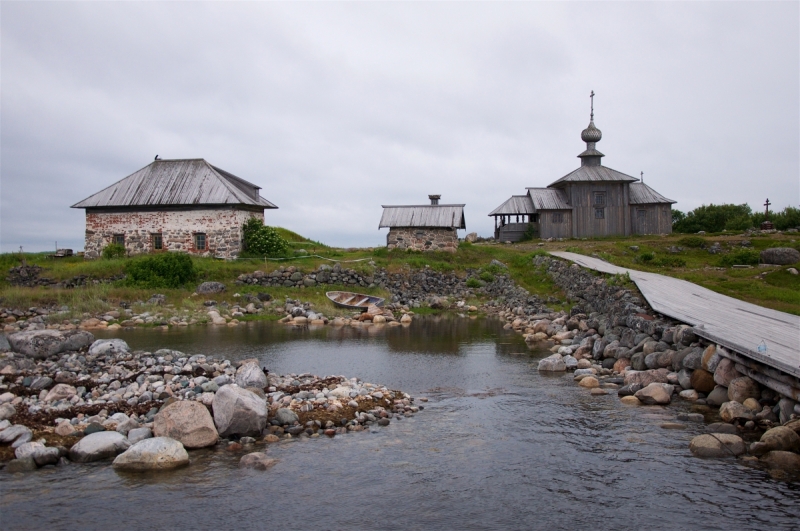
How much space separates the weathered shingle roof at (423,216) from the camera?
42188 mm

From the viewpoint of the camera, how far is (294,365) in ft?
61.8

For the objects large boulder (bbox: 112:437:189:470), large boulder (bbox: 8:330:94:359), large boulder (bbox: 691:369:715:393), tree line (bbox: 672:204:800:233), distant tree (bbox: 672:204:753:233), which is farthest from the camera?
distant tree (bbox: 672:204:753:233)

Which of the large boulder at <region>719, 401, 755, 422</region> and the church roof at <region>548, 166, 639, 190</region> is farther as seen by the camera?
the church roof at <region>548, 166, 639, 190</region>

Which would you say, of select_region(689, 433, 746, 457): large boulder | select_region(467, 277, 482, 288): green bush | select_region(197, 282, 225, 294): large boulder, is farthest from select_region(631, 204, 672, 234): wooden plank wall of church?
select_region(689, 433, 746, 457): large boulder

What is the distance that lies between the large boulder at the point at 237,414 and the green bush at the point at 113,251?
105ft

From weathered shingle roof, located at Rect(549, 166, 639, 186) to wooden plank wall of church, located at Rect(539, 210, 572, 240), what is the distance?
263 cm

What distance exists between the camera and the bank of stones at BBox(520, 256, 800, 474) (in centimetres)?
1060

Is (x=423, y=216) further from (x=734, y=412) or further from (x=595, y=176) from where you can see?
(x=734, y=412)

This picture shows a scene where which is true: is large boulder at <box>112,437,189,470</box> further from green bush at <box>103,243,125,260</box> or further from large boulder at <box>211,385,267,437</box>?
green bush at <box>103,243,125,260</box>

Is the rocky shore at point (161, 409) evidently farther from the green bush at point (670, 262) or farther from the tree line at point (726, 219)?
the tree line at point (726, 219)

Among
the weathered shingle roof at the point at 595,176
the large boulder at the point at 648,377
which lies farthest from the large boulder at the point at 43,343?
the weathered shingle roof at the point at 595,176

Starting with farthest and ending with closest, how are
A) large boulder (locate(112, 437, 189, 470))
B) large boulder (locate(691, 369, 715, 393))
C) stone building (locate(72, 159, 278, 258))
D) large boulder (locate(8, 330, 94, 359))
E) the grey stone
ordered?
stone building (locate(72, 159, 278, 258)), large boulder (locate(8, 330, 94, 359)), large boulder (locate(691, 369, 715, 393)), the grey stone, large boulder (locate(112, 437, 189, 470))

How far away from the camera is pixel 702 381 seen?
45.9ft

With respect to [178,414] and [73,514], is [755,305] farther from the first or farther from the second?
[73,514]
